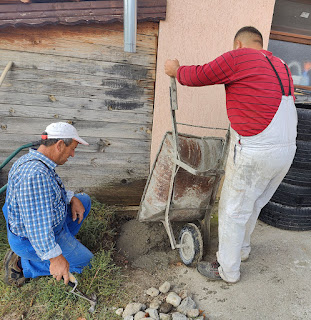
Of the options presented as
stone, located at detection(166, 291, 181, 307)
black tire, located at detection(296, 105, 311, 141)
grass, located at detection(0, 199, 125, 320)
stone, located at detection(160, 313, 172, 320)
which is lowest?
grass, located at detection(0, 199, 125, 320)

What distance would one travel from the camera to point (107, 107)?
329 cm

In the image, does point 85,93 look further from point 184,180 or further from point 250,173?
point 250,173

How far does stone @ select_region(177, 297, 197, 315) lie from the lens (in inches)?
84.7

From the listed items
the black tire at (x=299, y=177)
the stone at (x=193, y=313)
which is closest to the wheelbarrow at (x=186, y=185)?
the stone at (x=193, y=313)

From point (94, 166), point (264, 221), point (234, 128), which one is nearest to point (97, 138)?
point (94, 166)

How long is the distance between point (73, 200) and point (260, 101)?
2.00 m

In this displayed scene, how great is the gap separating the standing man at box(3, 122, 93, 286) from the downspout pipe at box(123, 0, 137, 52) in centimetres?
88

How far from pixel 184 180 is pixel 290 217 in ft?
5.84

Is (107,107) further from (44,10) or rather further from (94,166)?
(44,10)

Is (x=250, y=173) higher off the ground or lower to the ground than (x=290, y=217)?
higher

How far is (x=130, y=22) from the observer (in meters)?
2.07

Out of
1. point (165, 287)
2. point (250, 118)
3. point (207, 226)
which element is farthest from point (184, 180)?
point (165, 287)

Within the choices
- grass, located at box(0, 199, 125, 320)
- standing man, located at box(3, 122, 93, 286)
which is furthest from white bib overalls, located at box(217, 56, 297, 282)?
standing man, located at box(3, 122, 93, 286)

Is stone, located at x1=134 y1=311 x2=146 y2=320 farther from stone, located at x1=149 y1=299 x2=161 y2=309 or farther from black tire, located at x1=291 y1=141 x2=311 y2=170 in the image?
black tire, located at x1=291 y1=141 x2=311 y2=170
